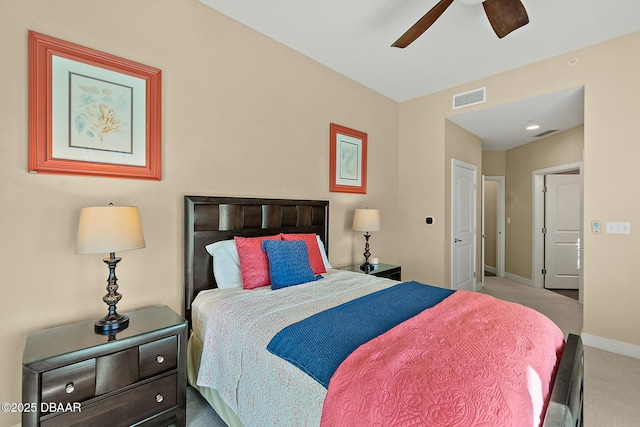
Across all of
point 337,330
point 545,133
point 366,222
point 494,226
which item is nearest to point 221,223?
point 337,330

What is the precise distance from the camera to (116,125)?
1.98m

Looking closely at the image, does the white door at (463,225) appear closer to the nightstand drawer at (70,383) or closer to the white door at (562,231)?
the white door at (562,231)

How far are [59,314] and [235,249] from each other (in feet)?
3.66

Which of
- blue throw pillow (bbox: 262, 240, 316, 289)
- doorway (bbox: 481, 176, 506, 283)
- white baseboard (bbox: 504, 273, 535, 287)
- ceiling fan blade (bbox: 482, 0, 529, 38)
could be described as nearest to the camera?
ceiling fan blade (bbox: 482, 0, 529, 38)

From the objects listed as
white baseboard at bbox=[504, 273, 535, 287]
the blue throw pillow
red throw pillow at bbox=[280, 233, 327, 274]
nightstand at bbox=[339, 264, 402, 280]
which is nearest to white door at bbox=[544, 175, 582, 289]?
white baseboard at bbox=[504, 273, 535, 287]

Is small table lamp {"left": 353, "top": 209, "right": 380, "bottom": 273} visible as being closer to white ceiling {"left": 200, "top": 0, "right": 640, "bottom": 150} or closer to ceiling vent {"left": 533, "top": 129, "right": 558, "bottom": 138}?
A: white ceiling {"left": 200, "top": 0, "right": 640, "bottom": 150}

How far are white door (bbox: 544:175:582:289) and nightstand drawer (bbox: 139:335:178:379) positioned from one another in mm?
5930

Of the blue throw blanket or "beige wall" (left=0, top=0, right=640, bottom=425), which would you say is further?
"beige wall" (left=0, top=0, right=640, bottom=425)

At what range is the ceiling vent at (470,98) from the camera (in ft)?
12.1

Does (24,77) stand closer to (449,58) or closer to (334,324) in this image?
(334,324)

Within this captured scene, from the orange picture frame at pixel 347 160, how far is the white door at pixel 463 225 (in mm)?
1357

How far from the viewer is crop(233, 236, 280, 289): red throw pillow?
225 cm

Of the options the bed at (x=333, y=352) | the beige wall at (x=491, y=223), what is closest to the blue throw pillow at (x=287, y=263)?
the bed at (x=333, y=352)

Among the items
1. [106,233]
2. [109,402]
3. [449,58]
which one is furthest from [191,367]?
[449,58]
